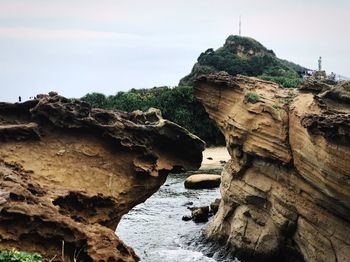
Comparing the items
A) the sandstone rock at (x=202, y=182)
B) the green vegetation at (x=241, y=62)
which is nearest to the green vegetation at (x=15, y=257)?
the sandstone rock at (x=202, y=182)

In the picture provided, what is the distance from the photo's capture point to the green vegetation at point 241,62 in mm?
79000

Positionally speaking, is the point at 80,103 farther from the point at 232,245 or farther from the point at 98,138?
the point at 232,245

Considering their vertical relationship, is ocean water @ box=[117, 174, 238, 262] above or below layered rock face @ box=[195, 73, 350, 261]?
below

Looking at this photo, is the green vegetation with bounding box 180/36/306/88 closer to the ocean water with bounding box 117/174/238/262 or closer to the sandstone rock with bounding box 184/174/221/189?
the sandstone rock with bounding box 184/174/221/189

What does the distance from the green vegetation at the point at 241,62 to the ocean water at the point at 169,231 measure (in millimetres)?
42056

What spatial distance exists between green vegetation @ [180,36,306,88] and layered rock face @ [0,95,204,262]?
5918 cm

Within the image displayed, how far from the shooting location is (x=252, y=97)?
62.2 ft

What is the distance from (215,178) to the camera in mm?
35969

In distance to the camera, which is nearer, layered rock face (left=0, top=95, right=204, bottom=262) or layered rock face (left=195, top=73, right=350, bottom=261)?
layered rock face (left=0, top=95, right=204, bottom=262)

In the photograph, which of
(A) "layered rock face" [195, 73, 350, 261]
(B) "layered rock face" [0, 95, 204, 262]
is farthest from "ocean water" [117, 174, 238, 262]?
(B) "layered rock face" [0, 95, 204, 262]

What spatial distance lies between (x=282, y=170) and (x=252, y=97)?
2788 mm

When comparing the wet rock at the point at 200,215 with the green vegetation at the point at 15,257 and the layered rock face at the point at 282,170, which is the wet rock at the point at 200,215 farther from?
the green vegetation at the point at 15,257

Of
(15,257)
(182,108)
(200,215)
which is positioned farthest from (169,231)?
(182,108)

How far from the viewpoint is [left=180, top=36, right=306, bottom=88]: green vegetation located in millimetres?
79000
